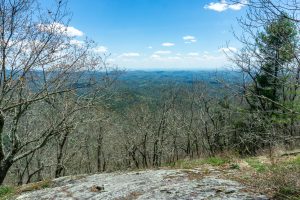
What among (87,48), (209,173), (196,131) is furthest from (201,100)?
(209,173)

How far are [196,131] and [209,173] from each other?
31.7 meters

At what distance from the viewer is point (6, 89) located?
9.37 m

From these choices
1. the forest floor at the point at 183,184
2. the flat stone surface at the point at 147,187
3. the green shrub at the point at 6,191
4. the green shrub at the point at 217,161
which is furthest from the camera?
A: the green shrub at the point at 217,161

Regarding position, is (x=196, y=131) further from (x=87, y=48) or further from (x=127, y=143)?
(x=87, y=48)

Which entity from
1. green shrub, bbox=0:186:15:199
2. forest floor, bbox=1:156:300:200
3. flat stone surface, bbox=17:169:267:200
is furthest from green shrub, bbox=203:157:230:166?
green shrub, bbox=0:186:15:199

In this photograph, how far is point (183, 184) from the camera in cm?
738

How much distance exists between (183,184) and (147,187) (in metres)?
0.78

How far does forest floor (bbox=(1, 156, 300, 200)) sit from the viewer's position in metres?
6.48

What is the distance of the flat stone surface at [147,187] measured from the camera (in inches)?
262

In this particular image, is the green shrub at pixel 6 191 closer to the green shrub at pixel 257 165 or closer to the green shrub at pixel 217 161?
the green shrub at pixel 217 161

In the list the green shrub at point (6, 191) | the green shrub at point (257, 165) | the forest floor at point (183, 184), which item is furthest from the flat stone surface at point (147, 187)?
the green shrub at point (257, 165)

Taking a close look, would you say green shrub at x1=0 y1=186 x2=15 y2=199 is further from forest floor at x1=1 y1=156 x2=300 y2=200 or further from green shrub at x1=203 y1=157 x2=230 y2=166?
green shrub at x1=203 y1=157 x2=230 y2=166

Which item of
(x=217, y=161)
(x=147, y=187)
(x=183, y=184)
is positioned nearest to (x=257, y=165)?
(x=217, y=161)

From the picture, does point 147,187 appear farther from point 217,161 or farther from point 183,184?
point 217,161
